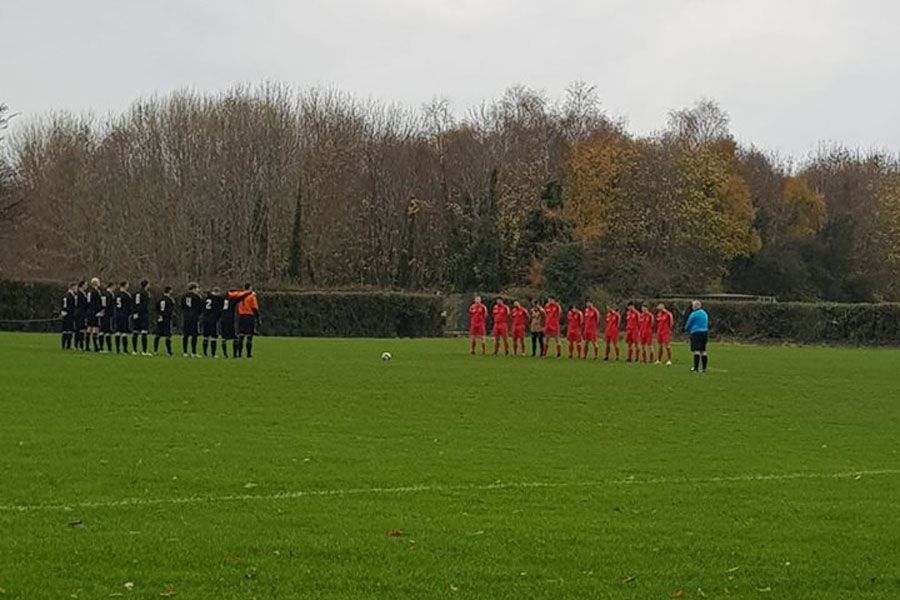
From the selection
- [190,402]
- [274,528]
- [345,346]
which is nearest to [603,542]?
[274,528]

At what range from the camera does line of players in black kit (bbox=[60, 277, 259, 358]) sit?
34875 millimetres

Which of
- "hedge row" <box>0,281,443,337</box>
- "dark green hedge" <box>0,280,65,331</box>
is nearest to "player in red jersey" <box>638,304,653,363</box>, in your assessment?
"hedge row" <box>0,281,443,337</box>

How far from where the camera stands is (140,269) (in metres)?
69.1

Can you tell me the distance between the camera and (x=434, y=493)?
11.8m

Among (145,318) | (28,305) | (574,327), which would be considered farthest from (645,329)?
(28,305)

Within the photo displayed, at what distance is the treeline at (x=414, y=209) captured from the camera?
70.9m

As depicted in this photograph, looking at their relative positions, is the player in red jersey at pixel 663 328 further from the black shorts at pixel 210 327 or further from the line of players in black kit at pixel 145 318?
the black shorts at pixel 210 327

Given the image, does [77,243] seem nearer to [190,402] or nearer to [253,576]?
[190,402]

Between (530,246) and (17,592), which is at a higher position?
(530,246)

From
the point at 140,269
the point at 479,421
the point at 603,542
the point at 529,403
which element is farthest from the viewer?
the point at 140,269

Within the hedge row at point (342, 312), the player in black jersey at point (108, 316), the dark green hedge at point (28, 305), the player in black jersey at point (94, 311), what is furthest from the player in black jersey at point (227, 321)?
the hedge row at point (342, 312)

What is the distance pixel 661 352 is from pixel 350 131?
4282 centimetres

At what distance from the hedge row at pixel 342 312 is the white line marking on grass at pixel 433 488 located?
4670 cm

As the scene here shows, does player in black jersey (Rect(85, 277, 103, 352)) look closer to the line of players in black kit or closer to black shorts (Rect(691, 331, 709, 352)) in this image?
the line of players in black kit
